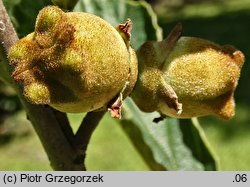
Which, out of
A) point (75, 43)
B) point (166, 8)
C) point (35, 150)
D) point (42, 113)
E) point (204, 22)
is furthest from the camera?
point (166, 8)

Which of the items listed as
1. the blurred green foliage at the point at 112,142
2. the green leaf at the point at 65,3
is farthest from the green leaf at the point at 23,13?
the blurred green foliage at the point at 112,142

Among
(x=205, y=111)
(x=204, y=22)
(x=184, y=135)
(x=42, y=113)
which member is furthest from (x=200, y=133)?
(x=204, y=22)

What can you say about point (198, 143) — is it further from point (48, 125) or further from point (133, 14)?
point (48, 125)

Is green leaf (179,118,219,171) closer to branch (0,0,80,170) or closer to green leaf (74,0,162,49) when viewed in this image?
green leaf (74,0,162,49)

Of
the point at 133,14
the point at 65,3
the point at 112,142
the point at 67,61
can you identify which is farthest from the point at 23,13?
the point at 112,142

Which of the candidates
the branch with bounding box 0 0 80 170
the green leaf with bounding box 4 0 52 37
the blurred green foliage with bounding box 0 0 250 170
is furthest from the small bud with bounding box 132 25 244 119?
the blurred green foliage with bounding box 0 0 250 170

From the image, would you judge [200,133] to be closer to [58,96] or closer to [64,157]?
[64,157]

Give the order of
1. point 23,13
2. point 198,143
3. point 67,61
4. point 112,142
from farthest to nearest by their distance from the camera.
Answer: point 112,142 < point 198,143 < point 23,13 < point 67,61
